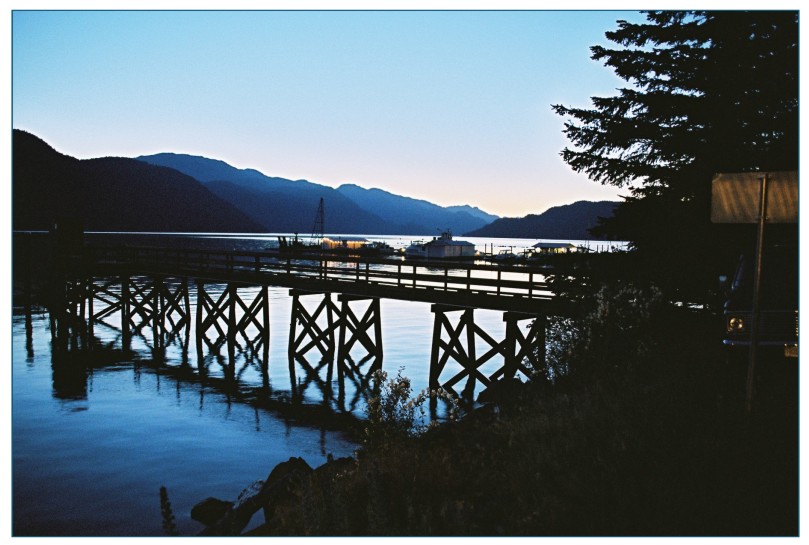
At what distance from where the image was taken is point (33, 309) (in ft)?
136

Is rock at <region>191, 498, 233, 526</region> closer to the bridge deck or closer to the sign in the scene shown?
the bridge deck

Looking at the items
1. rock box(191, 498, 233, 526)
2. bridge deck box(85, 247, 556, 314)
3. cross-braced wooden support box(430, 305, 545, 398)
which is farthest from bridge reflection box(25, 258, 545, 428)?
rock box(191, 498, 233, 526)

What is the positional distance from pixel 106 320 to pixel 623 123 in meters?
30.4

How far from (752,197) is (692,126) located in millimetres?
9784

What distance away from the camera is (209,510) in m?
11.2

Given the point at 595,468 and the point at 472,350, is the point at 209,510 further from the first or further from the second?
the point at 472,350

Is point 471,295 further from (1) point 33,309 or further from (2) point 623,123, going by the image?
(1) point 33,309

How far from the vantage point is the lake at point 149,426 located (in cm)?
1201

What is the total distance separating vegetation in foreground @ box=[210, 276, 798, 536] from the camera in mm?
5691

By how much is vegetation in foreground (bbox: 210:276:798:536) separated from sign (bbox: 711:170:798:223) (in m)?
2.09

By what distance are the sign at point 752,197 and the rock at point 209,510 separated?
348 inches

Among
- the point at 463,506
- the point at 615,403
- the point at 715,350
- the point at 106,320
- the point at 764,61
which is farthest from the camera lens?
the point at 106,320

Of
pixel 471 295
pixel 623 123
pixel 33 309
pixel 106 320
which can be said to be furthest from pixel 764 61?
pixel 33 309
